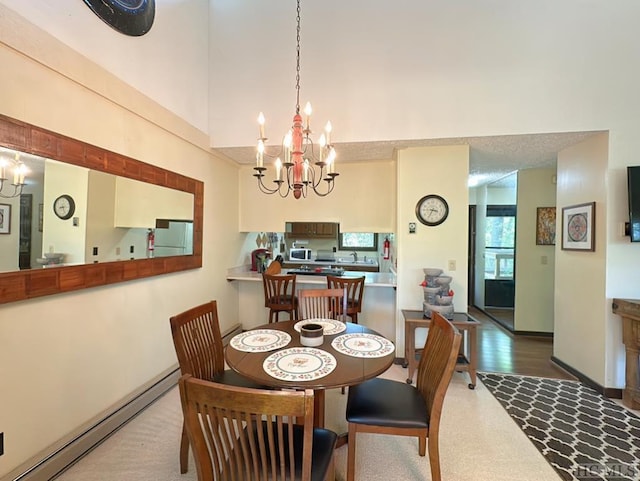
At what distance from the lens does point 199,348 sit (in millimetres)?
1887

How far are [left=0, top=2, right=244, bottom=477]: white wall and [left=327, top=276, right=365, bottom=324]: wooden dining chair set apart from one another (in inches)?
65.7

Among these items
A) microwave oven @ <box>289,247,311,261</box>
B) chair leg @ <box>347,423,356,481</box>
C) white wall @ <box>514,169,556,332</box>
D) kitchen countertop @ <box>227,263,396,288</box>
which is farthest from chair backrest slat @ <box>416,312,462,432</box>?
microwave oven @ <box>289,247,311,261</box>

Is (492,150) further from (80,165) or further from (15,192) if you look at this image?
(15,192)

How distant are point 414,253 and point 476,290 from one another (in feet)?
11.6

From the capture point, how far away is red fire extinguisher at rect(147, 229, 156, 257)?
255cm

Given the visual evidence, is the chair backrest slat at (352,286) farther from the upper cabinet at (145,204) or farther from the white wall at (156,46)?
the white wall at (156,46)

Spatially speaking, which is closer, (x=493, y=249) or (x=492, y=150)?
(x=492, y=150)

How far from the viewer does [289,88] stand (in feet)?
10.6

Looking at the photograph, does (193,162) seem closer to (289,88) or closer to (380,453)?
(289,88)

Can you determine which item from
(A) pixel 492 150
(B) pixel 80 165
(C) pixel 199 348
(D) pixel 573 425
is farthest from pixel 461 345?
(B) pixel 80 165

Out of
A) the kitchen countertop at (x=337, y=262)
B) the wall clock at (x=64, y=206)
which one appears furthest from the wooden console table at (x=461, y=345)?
the wall clock at (x=64, y=206)

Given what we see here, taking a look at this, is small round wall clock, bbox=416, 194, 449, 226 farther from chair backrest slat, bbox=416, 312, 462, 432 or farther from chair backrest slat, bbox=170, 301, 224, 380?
chair backrest slat, bbox=170, 301, 224, 380

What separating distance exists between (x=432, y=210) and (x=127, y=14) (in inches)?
131

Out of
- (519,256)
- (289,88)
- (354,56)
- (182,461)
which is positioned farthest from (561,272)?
(182,461)
